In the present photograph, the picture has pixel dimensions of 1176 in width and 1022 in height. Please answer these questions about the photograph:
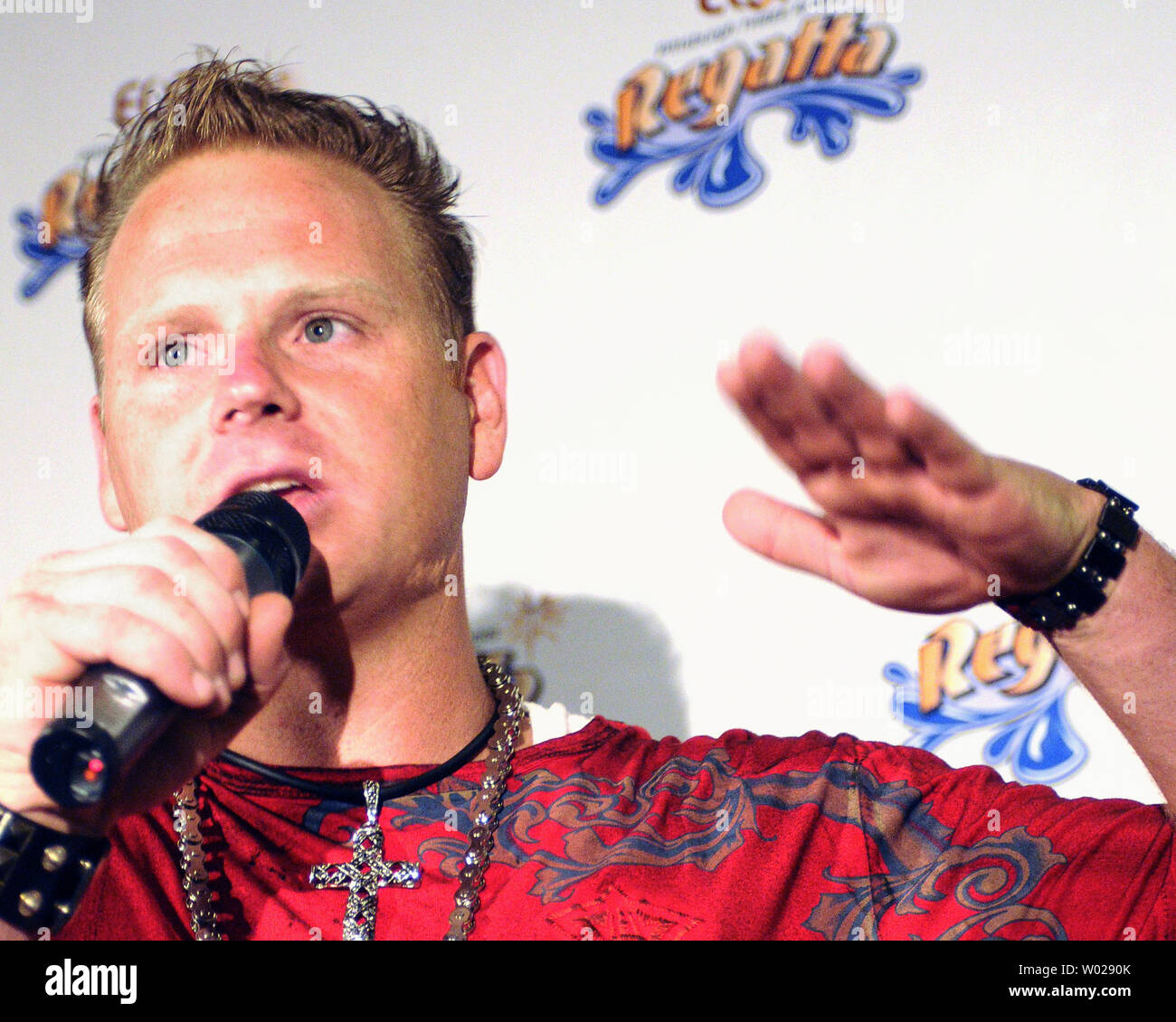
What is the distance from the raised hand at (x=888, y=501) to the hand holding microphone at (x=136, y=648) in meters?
0.32

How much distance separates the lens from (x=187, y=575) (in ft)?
2.11

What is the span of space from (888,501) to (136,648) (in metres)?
0.47

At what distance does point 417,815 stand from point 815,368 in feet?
2.17

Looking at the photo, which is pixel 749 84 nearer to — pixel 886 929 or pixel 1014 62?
pixel 1014 62

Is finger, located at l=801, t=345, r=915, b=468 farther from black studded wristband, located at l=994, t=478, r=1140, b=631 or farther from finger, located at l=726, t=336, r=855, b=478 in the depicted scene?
black studded wristband, located at l=994, t=478, r=1140, b=631

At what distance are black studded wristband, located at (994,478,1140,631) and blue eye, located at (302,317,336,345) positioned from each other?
71 cm

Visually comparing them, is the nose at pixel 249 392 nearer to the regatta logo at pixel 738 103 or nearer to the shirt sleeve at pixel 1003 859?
the shirt sleeve at pixel 1003 859

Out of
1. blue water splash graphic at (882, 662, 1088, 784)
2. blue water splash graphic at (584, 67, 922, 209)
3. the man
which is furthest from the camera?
blue water splash graphic at (584, 67, 922, 209)

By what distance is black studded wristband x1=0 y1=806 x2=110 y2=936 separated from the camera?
679 millimetres

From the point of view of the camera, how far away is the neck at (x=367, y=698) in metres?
1.16

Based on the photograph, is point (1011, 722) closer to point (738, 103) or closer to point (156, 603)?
point (738, 103)

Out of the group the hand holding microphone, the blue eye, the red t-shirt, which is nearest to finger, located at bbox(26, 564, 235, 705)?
the hand holding microphone

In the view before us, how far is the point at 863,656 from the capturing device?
5.62 feet
